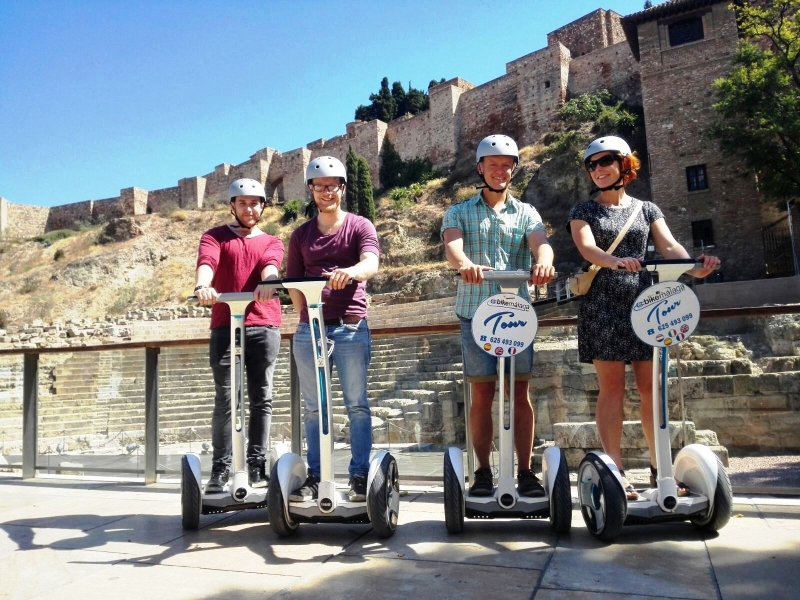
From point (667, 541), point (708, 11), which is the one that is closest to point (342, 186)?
point (667, 541)

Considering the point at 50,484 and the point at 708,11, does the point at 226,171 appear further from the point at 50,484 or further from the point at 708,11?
the point at 50,484

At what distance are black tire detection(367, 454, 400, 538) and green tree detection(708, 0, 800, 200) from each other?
21.4 meters

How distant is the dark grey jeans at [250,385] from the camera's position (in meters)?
3.55

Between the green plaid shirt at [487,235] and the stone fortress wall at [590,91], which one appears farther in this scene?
the stone fortress wall at [590,91]

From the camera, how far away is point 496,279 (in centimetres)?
291

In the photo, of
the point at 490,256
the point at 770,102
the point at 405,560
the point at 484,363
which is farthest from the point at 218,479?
the point at 770,102

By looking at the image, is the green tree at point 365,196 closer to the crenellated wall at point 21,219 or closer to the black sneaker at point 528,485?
the black sneaker at point 528,485

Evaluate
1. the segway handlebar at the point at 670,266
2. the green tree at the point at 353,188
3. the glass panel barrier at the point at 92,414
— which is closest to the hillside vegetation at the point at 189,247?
the green tree at the point at 353,188

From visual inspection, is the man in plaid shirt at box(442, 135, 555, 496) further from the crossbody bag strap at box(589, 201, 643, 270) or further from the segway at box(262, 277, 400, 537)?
the segway at box(262, 277, 400, 537)

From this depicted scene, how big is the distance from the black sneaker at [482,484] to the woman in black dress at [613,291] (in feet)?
1.97

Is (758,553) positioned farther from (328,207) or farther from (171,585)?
(328,207)

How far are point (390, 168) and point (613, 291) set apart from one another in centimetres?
4210

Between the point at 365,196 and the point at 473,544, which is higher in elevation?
the point at 365,196

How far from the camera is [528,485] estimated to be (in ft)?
9.90
